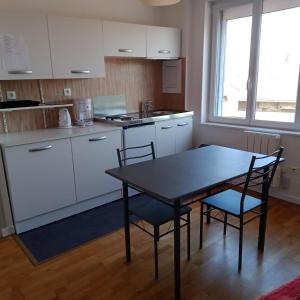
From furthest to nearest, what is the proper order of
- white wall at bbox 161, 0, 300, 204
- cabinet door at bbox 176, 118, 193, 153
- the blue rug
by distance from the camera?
cabinet door at bbox 176, 118, 193, 153
white wall at bbox 161, 0, 300, 204
the blue rug

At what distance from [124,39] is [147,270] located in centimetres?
245

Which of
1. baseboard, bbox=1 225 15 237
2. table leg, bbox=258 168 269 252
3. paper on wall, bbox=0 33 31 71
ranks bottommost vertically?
baseboard, bbox=1 225 15 237

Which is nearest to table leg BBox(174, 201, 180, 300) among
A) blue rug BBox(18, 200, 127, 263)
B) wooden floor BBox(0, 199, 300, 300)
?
wooden floor BBox(0, 199, 300, 300)

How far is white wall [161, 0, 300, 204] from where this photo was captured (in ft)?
11.8

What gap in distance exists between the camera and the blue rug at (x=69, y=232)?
2.41 metres

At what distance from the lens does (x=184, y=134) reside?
3.86m

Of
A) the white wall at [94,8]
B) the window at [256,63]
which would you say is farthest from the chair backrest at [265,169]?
the white wall at [94,8]

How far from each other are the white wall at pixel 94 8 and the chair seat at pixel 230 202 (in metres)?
2.48

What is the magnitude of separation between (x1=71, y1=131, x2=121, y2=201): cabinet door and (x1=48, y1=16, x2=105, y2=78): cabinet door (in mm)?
689

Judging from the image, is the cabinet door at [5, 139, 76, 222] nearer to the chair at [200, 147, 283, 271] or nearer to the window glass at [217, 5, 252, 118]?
the chair at [200, 147, 283, 271]

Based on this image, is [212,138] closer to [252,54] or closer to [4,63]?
[252,54]

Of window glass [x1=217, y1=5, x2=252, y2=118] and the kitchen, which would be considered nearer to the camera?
the kitchen

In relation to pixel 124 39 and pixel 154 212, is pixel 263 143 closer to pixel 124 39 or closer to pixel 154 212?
pixel 154 212

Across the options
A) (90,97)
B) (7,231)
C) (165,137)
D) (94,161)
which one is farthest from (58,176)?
(165,137)
